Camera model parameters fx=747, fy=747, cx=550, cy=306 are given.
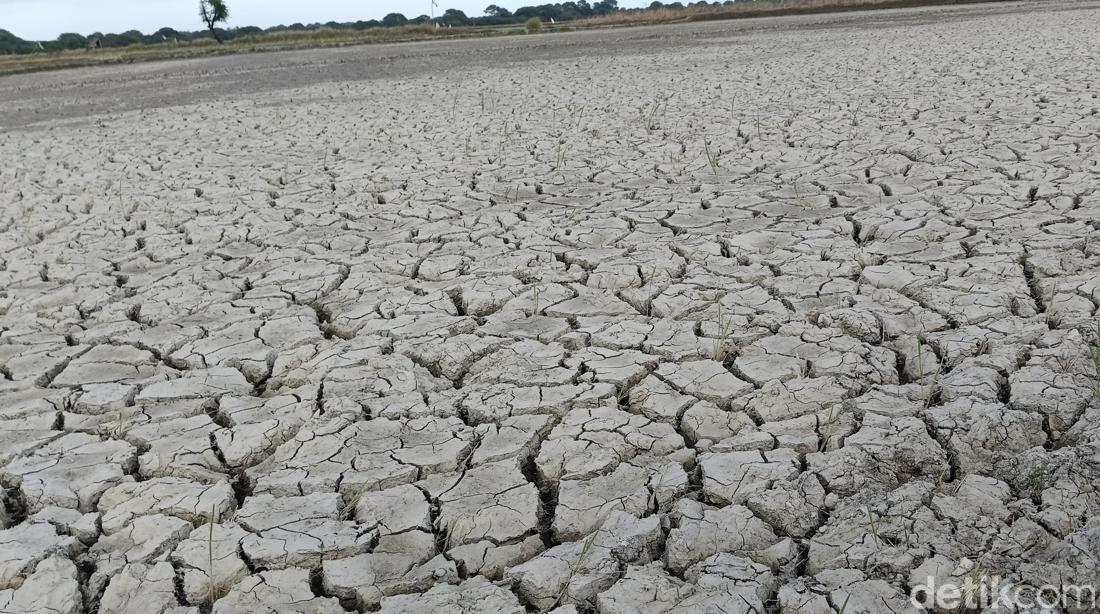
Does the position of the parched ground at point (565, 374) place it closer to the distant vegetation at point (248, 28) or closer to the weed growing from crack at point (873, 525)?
the weed growing from crack at point (873, 525)

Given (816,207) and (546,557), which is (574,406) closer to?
(546,557)

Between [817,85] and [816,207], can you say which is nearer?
[816,207]

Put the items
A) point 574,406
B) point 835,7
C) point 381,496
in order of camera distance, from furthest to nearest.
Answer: point 835,7
point 574,406
point 381,496

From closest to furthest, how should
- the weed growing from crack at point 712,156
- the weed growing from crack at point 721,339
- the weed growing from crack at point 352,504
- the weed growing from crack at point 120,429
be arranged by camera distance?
the weed growing from crack at point 352,504, the weed growing from crack at point 120,429, the weed growing from crack at point 721,339, the weed growing from crack at point 712,156

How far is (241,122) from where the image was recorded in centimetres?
715

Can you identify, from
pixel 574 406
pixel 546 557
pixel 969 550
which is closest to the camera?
pixel 969 550

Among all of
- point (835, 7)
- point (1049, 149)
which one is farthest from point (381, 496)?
point (835, 7)

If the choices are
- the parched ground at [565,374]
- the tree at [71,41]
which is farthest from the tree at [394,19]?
the parched ground at [565,374]

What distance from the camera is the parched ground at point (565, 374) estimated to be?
1592mm

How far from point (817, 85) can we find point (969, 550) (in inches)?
257

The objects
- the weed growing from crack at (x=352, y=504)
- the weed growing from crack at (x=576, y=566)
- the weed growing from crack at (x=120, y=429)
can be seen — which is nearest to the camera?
the weed growing from crack at (x=576, y=566)

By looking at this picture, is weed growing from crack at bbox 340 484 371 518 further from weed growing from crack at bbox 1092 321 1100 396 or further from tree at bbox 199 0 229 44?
tree at bbox 199 0 229 44

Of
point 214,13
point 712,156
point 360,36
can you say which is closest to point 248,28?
point 214,13

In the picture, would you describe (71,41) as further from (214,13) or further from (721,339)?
(721,339)
